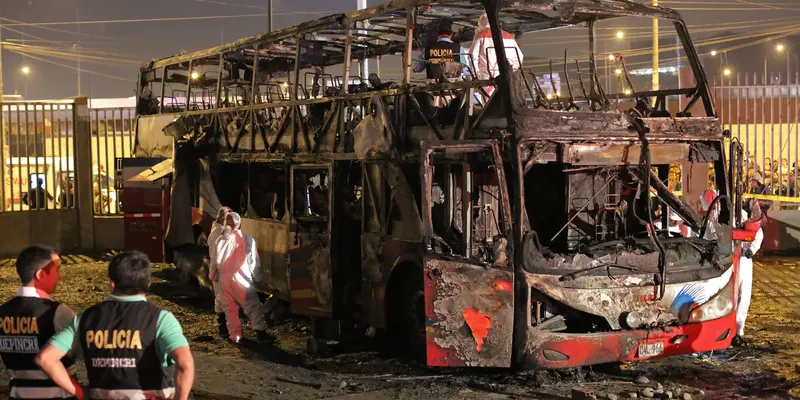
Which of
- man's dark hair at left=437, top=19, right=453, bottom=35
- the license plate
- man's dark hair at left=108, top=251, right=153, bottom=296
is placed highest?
man's dark hair at left=437, top=19, right=453, bottom=35

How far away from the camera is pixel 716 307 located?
327 inches

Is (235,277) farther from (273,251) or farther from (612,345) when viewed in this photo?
(612,345)

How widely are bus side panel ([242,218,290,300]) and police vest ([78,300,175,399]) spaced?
6943mm

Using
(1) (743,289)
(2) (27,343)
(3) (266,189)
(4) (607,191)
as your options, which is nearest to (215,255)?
(3) (266,189)

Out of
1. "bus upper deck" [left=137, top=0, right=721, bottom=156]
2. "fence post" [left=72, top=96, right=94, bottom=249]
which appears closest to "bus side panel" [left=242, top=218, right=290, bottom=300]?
"bus upper deck" [left=137, top=0, right=721, bottom=156]

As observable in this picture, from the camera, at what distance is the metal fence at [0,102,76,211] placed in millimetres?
19266

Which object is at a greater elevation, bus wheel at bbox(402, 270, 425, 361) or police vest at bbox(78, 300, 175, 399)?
police vest at bbox(78, 300, 175, 399)

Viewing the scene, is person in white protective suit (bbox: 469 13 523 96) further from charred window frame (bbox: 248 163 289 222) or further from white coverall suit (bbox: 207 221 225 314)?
charred window frame (bbox: 248 163 289 222)

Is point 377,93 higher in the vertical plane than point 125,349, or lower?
higher

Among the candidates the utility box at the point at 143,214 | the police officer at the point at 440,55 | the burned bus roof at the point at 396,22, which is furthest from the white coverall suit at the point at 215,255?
the utility box at the point at 143,214

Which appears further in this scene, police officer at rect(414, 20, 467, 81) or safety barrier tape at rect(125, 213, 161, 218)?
safety barrier tape at rect(125, 213, 161, 218)

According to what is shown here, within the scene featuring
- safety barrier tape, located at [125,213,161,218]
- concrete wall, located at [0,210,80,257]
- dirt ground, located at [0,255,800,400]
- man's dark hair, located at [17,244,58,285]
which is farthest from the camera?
concrete wall, located at [0,210,80,257]

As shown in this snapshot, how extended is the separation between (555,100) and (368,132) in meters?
2.24

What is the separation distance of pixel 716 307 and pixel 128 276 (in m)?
5.91
